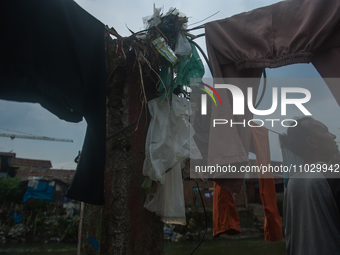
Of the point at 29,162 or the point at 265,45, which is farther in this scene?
the point at 29,162

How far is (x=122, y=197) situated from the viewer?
140 cm

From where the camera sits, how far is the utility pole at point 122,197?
1339 millimetres

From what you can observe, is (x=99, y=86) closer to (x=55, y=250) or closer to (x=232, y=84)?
(x=232, y=84)

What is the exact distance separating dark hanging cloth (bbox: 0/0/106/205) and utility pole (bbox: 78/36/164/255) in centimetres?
24

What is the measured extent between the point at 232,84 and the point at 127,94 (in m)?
0.80

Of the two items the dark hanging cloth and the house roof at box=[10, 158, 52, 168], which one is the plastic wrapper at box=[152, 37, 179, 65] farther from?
the house roof at box=[10, 158, 52, 168]

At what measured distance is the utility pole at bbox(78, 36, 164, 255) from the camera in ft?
4.39

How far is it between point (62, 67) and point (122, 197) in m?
0.88

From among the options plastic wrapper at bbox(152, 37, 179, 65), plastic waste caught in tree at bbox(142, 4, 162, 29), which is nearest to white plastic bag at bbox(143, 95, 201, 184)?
plastic wrapper at bbox(152, 37, 179, 65)

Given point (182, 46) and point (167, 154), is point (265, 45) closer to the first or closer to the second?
point (182, 46)

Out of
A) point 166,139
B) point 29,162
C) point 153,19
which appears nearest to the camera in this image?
point 166,139

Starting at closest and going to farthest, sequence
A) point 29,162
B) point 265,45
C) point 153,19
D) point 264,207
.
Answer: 1. point 265,45
2. point 153,19
3. point 264,207
4. point 29,162

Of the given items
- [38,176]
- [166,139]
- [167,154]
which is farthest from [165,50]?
[38,176]

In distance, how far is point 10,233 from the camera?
46.0 feet
